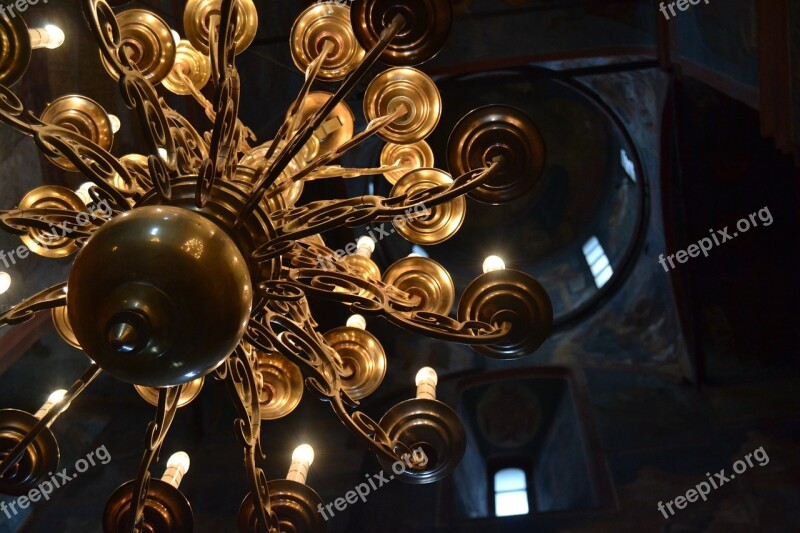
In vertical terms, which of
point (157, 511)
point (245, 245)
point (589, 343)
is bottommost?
point (589, 343)

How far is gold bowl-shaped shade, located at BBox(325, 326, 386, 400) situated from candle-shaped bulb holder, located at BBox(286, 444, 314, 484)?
345 mm

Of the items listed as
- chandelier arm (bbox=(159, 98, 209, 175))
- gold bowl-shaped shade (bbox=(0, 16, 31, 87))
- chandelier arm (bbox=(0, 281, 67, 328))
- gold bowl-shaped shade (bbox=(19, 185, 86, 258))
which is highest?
gold bowl-shaped shade (bbox=(0, 16, 31, 87))

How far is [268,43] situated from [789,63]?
4.28m

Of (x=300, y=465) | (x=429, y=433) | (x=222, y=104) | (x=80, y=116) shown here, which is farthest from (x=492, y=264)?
(x=80, y=116)

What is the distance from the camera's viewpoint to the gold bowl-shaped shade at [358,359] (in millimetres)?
3799

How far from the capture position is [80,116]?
3756 millimetres

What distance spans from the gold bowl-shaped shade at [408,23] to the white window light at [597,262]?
20.8 ft

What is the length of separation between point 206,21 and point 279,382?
72.3 inches

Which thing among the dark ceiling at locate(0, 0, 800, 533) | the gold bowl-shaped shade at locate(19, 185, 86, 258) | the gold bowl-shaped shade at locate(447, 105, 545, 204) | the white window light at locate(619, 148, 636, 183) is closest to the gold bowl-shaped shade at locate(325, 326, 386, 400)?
the gold bowl-shaped shade at locate(447, 105, 545, 204)

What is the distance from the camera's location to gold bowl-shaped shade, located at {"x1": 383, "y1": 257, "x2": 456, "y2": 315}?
3.94 metres

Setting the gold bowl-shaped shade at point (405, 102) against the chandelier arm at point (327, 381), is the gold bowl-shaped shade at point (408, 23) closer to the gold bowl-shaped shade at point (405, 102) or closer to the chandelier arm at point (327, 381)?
the gold bowl-shaped shade at point (405, 102)

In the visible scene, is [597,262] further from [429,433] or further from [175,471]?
[175,471]

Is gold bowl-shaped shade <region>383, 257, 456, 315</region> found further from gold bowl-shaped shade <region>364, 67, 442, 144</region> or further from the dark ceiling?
the dark ceiling

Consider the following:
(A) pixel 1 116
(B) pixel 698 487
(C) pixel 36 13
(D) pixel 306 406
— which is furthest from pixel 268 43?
(B) pixel 698 487
